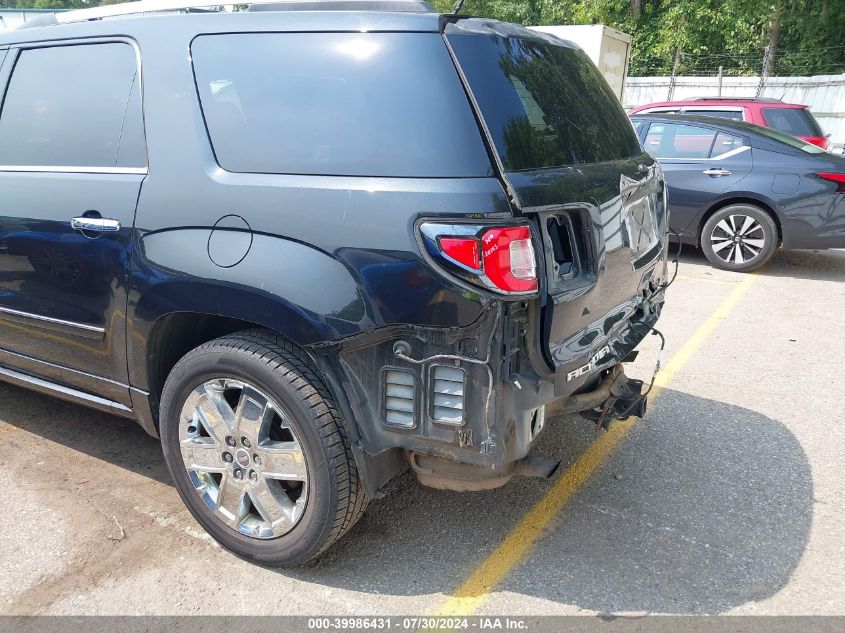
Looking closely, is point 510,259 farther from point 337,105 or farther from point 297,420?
point 297,420

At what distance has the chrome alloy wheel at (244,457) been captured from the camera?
8.37ft

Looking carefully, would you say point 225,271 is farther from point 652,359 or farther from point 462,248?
point 652,359

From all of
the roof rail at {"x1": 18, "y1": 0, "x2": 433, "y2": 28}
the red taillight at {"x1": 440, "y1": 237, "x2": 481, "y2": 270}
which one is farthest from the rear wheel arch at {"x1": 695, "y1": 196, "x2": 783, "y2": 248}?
the red taillight at {"x1": 440, "y1": 237, "x2": 481, "y2": 270}

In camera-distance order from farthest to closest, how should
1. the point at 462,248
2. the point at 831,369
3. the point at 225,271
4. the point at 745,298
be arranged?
the point at 745,298, the point at 831,369, the point at 225,271, the point at 462,248

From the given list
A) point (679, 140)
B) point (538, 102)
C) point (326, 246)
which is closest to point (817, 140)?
point (679, 140)

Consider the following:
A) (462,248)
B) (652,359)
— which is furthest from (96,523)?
(652,359)

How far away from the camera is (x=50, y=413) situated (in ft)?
13.1

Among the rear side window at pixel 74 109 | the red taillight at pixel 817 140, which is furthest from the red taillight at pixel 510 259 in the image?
the red taillight at pixel 817 140

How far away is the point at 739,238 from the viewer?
24.7 feet

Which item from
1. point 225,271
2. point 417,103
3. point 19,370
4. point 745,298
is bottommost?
point 745,298

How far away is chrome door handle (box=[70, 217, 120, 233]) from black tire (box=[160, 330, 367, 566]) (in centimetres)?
59

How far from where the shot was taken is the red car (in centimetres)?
1015

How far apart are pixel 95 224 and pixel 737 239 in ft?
21.9

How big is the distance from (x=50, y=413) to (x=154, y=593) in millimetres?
1849
